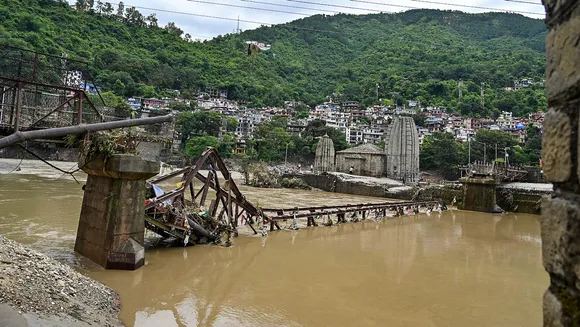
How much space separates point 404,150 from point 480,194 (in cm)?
2027

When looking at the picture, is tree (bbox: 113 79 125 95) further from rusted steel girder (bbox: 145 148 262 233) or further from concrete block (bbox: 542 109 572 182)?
concrete block (bbox: 542 109 572 182)

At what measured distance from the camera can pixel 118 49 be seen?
363ft

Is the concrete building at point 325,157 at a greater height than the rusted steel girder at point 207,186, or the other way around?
the concrete building at point 325,157

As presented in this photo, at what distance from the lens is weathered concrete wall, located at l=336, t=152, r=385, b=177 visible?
173ft

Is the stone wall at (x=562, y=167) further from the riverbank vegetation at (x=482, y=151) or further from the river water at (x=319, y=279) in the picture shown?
the riverbank vegetation at (x=482, y=151)

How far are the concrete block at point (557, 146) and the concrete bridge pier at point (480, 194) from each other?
3064cm

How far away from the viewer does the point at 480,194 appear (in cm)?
2914

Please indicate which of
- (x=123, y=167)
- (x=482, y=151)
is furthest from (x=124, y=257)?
(x=482, y=151)

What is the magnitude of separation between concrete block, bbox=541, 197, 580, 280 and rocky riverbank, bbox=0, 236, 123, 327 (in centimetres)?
482

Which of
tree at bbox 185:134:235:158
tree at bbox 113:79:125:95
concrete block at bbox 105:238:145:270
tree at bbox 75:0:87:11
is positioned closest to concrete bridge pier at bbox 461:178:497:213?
concrete block at bbox 105:238:145:270

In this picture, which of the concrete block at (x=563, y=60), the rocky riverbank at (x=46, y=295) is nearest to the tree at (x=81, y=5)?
the rocky riverbank at (x=46, y=295)

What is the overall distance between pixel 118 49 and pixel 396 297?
12314 centimetres

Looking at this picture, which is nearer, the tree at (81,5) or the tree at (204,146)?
the tree at (204,146)

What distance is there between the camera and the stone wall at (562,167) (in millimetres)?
1631
